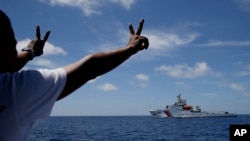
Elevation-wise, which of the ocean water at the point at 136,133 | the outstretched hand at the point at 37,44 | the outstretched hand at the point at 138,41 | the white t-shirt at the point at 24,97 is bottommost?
the ocean water at the point at 136,133

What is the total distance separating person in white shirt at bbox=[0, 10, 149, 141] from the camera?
1.31 metres

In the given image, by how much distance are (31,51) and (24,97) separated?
1.23 metres

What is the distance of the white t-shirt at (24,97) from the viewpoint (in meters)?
1.31

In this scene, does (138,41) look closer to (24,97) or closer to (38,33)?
(24,97)

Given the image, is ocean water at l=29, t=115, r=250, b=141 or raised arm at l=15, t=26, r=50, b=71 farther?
ocean water at l=29, t=115, r=250, b=141

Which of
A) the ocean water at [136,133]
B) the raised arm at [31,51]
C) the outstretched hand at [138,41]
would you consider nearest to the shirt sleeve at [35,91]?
the outstretched hand at [138,41]

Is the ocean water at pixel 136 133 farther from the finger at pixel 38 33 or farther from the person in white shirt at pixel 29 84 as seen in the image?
the person in white shirt at pixel 29 84

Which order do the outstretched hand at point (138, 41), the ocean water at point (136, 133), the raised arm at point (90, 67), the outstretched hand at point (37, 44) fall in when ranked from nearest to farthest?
the raised arm at point (90, 67) < the outstretched hand at point (138, 41) < the outstretched hand at point (37, 44) < the ocean water at point (136, 133)

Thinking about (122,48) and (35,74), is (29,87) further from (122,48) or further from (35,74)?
(122,48)

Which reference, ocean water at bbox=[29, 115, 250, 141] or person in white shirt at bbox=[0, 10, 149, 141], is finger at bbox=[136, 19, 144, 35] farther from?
ocean water at bbox=[29, 115, 250, 141]

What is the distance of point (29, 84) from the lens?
1314 millimetres

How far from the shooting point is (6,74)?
1.37 meters

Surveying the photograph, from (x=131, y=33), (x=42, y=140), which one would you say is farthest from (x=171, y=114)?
(x=131, y=33)

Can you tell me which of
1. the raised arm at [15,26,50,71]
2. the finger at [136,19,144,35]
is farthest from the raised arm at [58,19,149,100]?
the raised arm at [15,26,50,71]
